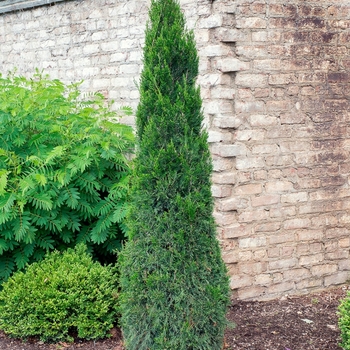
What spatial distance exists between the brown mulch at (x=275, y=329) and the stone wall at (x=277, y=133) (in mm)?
219

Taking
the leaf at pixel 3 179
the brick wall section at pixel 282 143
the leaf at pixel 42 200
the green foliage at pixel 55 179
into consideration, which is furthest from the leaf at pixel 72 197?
the brick wall section at pixel 282 143

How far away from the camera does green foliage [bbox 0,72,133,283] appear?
5797mm

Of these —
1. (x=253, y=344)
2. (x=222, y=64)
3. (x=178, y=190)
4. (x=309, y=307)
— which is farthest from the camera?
(x=309, y=307)

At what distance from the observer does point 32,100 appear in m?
6.43

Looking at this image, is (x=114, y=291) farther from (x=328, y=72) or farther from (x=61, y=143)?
(x=328, y=72)

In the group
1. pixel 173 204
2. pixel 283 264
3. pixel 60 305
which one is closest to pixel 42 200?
pixel 60 305

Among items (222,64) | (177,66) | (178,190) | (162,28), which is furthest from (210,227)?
(222,64)

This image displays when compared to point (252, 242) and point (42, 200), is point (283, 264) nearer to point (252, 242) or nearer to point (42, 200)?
point (252, 242)

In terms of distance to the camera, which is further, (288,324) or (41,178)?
(288,324)

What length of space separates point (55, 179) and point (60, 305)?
4.09 feet

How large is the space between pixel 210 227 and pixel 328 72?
107 inches

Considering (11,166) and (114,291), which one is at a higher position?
(11,166)

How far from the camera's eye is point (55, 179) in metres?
5.88

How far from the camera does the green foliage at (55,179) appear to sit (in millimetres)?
5797
